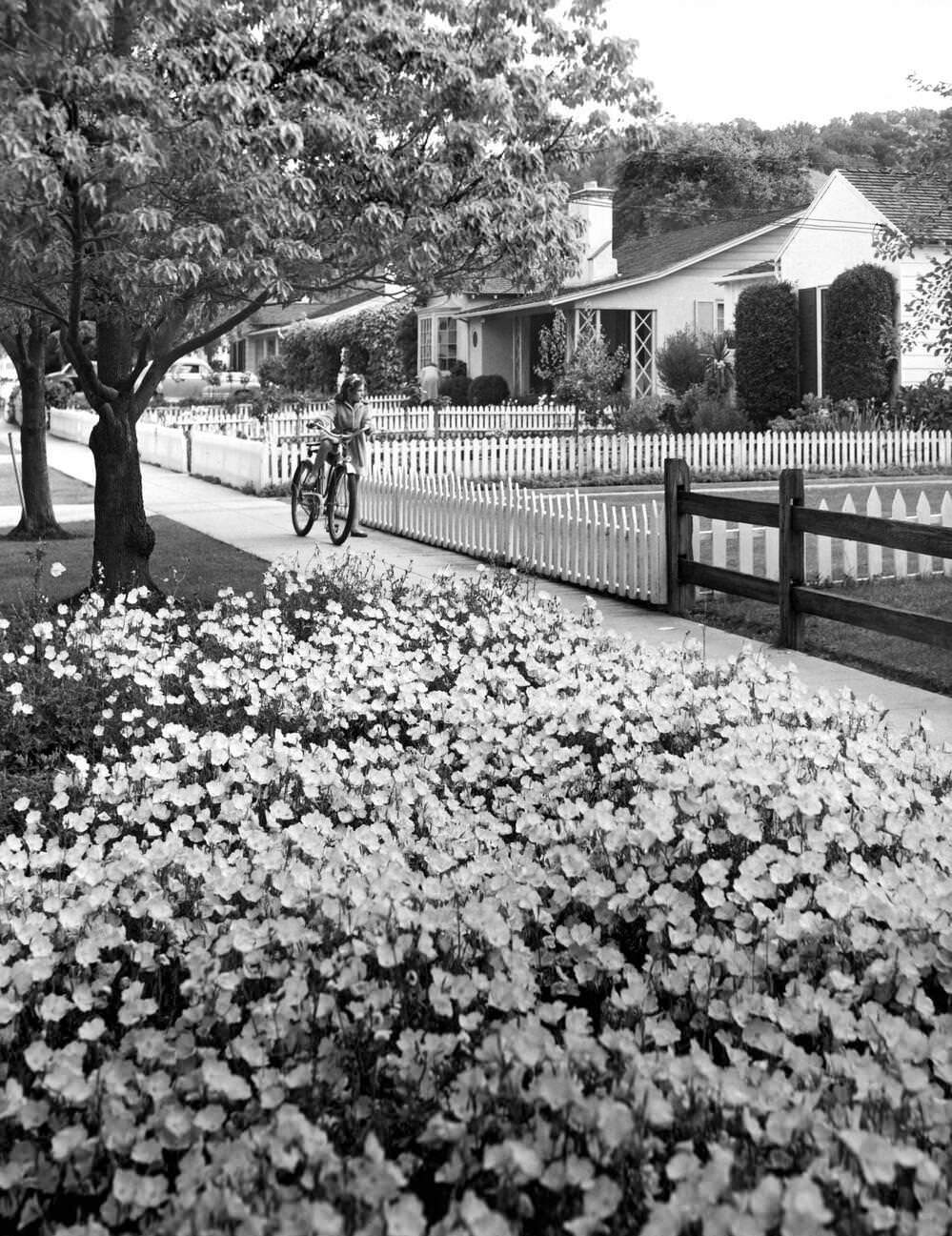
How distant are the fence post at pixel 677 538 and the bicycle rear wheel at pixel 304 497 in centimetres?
596

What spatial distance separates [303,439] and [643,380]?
631 inches

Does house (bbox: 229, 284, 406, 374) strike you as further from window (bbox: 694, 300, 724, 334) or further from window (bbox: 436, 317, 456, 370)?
window (bbox: 694, 300, 724, 334)

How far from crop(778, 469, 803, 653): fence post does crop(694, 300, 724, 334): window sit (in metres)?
29.9

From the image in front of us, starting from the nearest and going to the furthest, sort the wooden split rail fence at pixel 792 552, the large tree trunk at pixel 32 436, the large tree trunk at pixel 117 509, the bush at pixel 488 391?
the wooden split rail fence at pixel 792 552, the large tree trunk at pixel 117 509, the large tree trunk at pixel 32 436, the bush at pixel 488 391

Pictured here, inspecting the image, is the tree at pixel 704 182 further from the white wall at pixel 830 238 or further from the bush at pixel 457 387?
the white wall at pixel 830 238

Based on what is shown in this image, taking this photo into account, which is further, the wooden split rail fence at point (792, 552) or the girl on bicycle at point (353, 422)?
the girl on bicycle at point (353, 422)

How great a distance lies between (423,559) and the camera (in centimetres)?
1491

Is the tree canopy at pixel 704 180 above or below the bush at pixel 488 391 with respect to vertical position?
above

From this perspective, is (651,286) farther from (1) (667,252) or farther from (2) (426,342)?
(2) (426,342)

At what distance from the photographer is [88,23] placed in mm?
6410

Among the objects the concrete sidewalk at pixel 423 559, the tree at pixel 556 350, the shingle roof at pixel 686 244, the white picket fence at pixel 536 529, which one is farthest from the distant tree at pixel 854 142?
the white picket fence at pixel 536 529

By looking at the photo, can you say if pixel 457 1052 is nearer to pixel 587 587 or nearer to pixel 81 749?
pixel 81 749

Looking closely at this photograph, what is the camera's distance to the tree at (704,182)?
240 ft

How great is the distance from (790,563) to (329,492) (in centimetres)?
722
